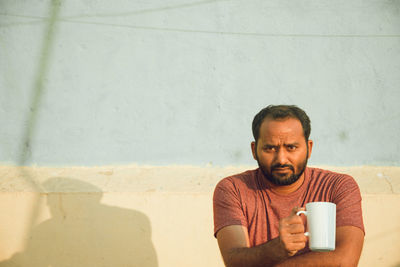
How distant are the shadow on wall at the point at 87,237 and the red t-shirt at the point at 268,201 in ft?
3.84

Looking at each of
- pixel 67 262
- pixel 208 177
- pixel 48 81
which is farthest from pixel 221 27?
pixel 67 262

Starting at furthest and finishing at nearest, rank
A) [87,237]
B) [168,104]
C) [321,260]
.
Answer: [168,104] → [87,237] → [321,260]

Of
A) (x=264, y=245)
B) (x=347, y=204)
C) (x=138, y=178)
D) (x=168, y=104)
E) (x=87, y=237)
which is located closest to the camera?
(x=264, y=245)

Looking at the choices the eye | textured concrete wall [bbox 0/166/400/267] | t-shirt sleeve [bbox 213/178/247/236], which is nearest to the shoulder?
the eye

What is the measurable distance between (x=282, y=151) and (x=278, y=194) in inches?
8.9

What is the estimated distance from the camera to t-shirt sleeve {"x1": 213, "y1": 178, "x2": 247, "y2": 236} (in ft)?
7.01

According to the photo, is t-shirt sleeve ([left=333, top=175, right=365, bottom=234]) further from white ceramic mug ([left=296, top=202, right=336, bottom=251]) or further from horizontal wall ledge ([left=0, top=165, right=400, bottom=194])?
horizontal wall ledge ([left=0, top=165, right=400, bottom=194])

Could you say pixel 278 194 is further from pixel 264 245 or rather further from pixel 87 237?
pixel 87 237

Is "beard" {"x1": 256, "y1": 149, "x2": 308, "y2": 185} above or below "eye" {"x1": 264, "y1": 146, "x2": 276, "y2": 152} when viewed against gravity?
below

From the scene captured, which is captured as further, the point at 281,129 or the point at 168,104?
the point at 168,104

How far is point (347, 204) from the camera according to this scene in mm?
2111

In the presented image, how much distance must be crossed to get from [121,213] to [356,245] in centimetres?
179

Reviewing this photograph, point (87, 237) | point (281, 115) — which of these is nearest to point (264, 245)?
point (281, 115)

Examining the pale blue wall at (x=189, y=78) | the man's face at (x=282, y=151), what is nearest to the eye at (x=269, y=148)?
the man's face at (x=282, y=151)
